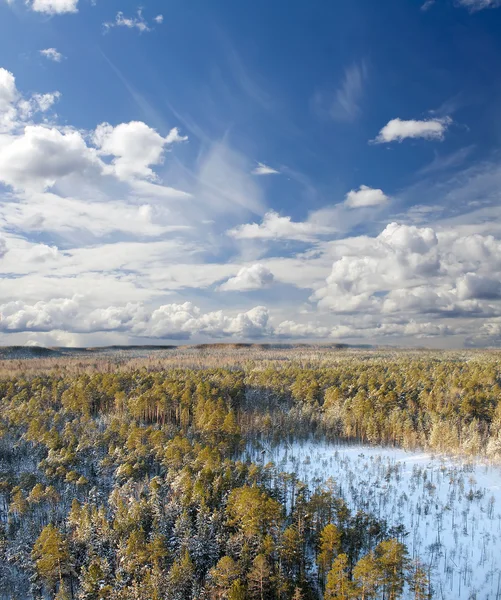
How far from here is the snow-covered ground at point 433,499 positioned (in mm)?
35125

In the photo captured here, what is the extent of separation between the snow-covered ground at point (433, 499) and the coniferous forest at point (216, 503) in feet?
1.19

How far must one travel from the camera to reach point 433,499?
47344 millimetres

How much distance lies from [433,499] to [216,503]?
23.9m

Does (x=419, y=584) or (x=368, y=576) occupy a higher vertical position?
(x=368, y=576)

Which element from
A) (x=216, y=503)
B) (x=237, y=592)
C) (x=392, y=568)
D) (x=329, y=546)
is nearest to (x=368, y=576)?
(x=392, y=568)

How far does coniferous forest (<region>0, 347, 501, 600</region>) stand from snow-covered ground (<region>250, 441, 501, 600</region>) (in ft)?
1.19

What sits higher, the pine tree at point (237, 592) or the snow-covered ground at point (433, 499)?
the pine tree at point (237, 592)

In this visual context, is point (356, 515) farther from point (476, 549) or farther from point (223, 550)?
point (223, 550)

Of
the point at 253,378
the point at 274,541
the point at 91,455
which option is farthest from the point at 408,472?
the point at 253,378

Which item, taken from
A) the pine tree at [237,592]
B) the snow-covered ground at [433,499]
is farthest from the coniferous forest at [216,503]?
the snow-covered ground at [433,499]

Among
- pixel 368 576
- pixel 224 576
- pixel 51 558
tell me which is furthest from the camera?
pixel 51 558

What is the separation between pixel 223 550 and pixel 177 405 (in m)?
53.2

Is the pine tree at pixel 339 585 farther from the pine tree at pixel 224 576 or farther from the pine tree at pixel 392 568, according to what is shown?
the pine tree at pixel 224 576

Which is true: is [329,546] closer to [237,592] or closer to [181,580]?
[237,592]
